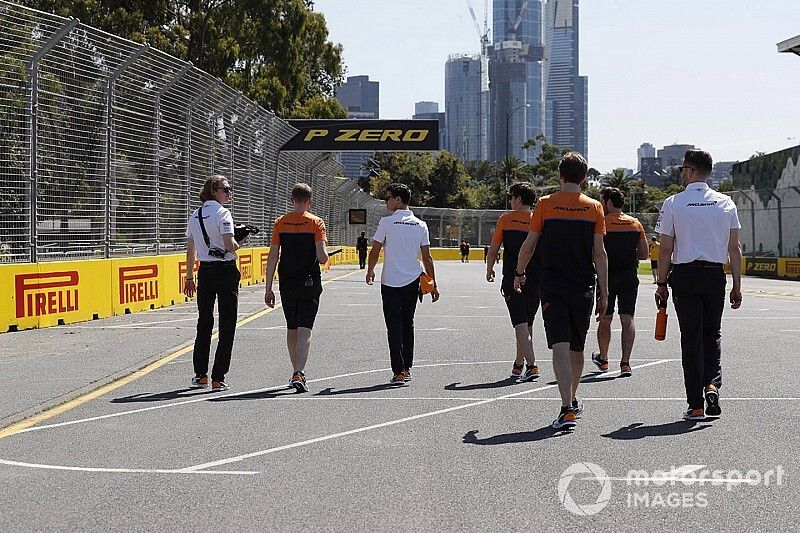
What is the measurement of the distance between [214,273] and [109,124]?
9.29m

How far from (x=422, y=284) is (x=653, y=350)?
12.1 feet

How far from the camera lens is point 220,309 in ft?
32.7

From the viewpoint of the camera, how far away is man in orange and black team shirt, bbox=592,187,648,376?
1070 centimetres

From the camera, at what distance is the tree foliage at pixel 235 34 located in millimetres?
46531

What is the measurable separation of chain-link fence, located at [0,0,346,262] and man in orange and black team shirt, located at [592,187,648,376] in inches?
319

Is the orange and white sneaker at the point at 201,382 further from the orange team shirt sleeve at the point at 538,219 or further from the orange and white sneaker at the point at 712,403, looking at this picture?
the orange and white sneaker at the point at 712,403

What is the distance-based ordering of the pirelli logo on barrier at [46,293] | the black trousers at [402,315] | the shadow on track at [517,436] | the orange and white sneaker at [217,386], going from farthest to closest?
1. the pirelli logo on barrier at [46,293]
2. the black trousers at [402,315]
3. the orange and white sneaker at [217,386]
4. the shadow on track at [517,436]

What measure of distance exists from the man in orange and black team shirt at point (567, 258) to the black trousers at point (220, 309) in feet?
9.69

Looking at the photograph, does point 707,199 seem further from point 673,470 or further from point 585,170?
point 673,470

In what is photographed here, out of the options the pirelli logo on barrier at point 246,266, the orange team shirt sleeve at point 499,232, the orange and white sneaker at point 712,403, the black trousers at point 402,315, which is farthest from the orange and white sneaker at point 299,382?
the pirelli logo on barrier at point 246,266

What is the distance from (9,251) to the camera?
15398mm

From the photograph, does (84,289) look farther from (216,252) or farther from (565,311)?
(565,311)

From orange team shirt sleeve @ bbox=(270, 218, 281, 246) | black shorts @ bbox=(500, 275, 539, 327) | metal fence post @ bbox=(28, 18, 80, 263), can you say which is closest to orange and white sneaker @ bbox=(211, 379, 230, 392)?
orange team shirt sleeve @ bbox=(270, 218, 281, 246)

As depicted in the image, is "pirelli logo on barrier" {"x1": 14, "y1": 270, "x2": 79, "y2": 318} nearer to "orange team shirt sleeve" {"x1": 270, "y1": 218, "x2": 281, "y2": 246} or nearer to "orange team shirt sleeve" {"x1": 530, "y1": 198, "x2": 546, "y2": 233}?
"orange team shirt sleeve" {"x1": 270, "y1": 218, "x2": 281, "y2": 246}
